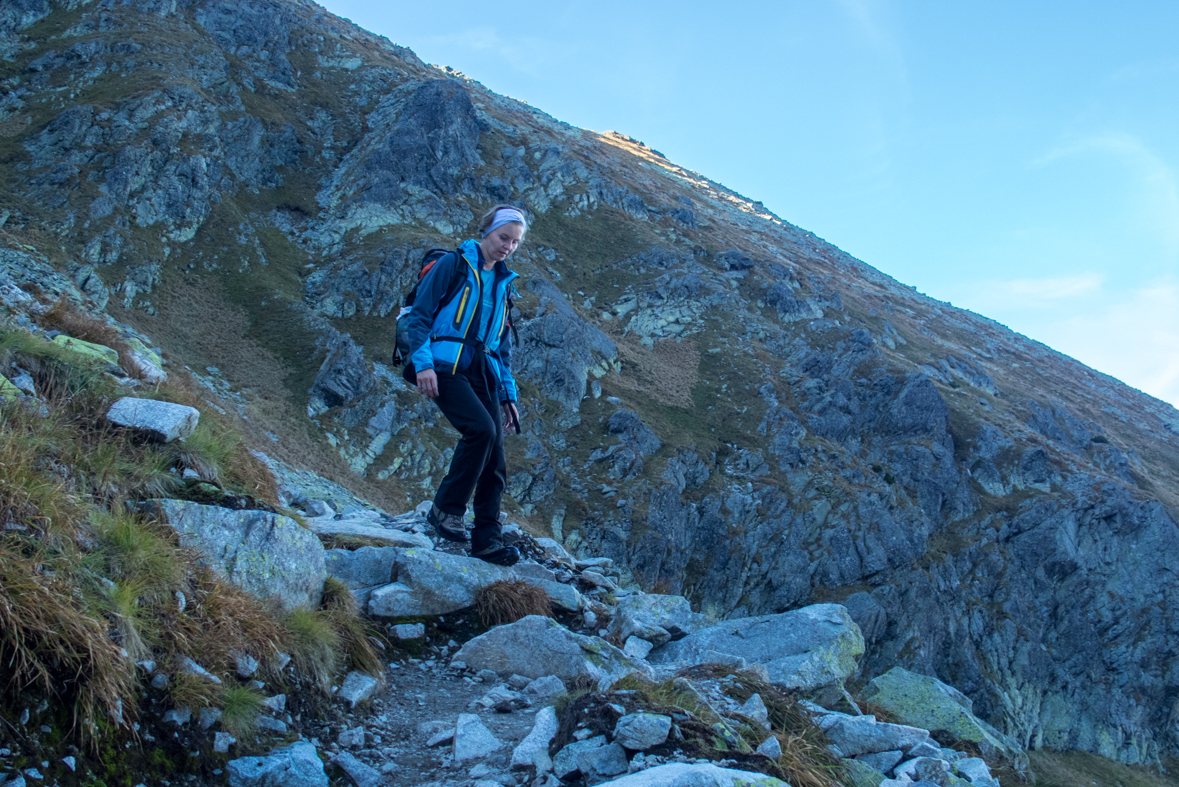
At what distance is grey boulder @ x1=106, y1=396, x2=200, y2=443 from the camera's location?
4750 mm

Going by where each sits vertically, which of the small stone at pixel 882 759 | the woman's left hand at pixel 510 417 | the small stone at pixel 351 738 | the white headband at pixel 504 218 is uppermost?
the white headband at pixel 504 218

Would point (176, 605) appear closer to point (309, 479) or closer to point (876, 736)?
point (876, 736)

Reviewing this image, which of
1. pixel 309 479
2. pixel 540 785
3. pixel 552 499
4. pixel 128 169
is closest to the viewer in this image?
pixel 540 785

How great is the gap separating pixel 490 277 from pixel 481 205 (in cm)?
4993

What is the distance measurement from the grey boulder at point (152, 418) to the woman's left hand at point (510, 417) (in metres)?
2.85

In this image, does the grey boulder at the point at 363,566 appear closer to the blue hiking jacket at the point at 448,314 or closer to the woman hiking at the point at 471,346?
the woman hiking at the point at 471,346

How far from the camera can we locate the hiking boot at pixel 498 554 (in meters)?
6.71

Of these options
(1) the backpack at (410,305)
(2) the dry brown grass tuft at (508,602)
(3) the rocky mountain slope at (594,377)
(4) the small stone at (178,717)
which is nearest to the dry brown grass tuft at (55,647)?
(4) the small stone at (178,717)

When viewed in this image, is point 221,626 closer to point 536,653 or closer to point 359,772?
point 359,772

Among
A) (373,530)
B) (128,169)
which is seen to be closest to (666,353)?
(128,169)

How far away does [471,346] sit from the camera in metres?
6.16

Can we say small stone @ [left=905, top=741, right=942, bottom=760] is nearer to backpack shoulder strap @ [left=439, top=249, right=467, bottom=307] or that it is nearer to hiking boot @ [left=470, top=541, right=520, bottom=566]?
hiking boot @ [left=470, top=541, right=520, bottom=566]

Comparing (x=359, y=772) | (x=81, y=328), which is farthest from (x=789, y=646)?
(x=81, y=328)

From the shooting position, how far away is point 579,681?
504 centimetres
